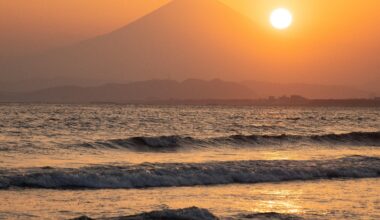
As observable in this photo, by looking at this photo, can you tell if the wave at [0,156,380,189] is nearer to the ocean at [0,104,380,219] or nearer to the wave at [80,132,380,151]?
the ocean at [0,104,380,219]

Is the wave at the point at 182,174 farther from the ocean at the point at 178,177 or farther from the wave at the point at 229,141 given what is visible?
the wave at the point at 229,141

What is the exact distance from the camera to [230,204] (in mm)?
18484

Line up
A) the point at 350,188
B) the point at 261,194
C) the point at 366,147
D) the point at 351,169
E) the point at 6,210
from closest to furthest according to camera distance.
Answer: the point at 6,210, the point at 261,194, the point at 350,188, the point at 351,169, the point at 366,147

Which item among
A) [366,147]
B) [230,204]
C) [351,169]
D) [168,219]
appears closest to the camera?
[168,219]

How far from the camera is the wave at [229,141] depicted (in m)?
36.4

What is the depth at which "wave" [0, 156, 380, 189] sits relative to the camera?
22.3 m

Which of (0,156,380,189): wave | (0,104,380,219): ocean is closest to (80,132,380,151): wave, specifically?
(0,104,380,219): ocean

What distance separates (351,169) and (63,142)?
15014mm

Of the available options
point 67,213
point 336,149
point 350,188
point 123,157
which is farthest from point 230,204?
point 336,149

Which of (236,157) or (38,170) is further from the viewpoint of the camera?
(236,157)

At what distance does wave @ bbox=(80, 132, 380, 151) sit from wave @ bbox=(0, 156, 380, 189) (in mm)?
9415

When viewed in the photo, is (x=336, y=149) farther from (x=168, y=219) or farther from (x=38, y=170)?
(x=168, y=219)

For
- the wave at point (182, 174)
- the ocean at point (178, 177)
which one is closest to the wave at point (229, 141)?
the ocean at point (178, 177)

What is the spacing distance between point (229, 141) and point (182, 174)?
15.7 metres
